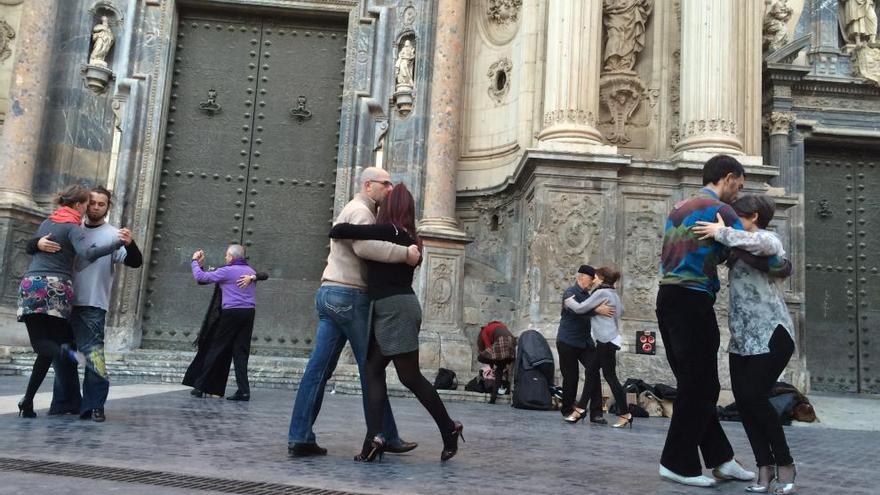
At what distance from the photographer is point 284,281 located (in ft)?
41.8

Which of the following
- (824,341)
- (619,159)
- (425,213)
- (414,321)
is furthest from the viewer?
(824,341)

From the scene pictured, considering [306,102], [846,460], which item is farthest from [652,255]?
[306,102]

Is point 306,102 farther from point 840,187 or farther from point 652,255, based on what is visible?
point 840,187

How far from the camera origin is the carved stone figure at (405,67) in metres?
12.8

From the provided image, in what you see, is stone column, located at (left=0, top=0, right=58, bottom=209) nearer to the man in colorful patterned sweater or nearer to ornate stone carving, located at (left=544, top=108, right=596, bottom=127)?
ornate stone carving, located at (left=544, top=108, right=596, bottom=127)

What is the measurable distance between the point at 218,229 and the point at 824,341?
10.8 m

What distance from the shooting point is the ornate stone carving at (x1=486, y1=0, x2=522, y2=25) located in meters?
13.2

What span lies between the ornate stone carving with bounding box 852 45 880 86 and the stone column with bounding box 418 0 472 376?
761 centimetres

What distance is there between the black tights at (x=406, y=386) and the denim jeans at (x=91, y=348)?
2.24 meters

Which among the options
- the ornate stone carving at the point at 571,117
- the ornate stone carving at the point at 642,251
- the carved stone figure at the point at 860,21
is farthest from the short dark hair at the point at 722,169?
the carved stone figure at the point at 860,21

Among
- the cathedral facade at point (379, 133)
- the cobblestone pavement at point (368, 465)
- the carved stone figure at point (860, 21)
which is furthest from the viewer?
the carved stone figure at point (860, 21)

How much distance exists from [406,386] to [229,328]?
14.7 feet

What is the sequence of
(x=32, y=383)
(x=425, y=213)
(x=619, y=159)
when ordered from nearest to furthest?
(x=32, y=383) < (x=619, y=159) < (x=425, y=213)

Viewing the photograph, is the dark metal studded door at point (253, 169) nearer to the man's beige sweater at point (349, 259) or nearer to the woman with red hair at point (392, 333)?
the man's beige sweater at point (349, 259)
